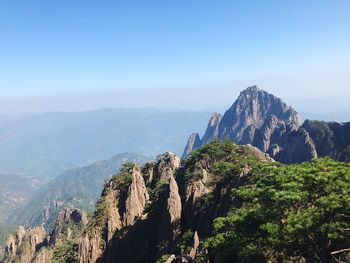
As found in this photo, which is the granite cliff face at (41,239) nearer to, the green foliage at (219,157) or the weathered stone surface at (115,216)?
the weathered stone surface at (115,216)

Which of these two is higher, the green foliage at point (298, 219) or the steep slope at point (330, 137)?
the green foliage at point (298, 219)

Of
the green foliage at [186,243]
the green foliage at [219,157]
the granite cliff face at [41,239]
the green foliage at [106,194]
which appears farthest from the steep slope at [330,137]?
the green foliage at [186,243]

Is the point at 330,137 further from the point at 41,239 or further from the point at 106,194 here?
the point at 41,239

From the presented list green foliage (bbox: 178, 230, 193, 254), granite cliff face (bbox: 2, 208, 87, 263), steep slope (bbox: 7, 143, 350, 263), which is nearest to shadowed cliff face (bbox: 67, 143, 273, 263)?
steep slope (bbox: 7, 143, 350, 263)

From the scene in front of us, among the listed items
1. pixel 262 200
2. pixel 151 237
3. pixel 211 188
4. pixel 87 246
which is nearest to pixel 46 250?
pixel 87 246

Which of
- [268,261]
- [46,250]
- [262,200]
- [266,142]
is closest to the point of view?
[268,261]

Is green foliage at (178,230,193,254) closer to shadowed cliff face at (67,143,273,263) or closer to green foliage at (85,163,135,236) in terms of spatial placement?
shadowed cliff face at (67,143,273,263)

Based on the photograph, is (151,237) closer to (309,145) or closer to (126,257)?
(126,257)

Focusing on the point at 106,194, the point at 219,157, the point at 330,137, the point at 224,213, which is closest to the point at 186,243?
the point at 224,213
